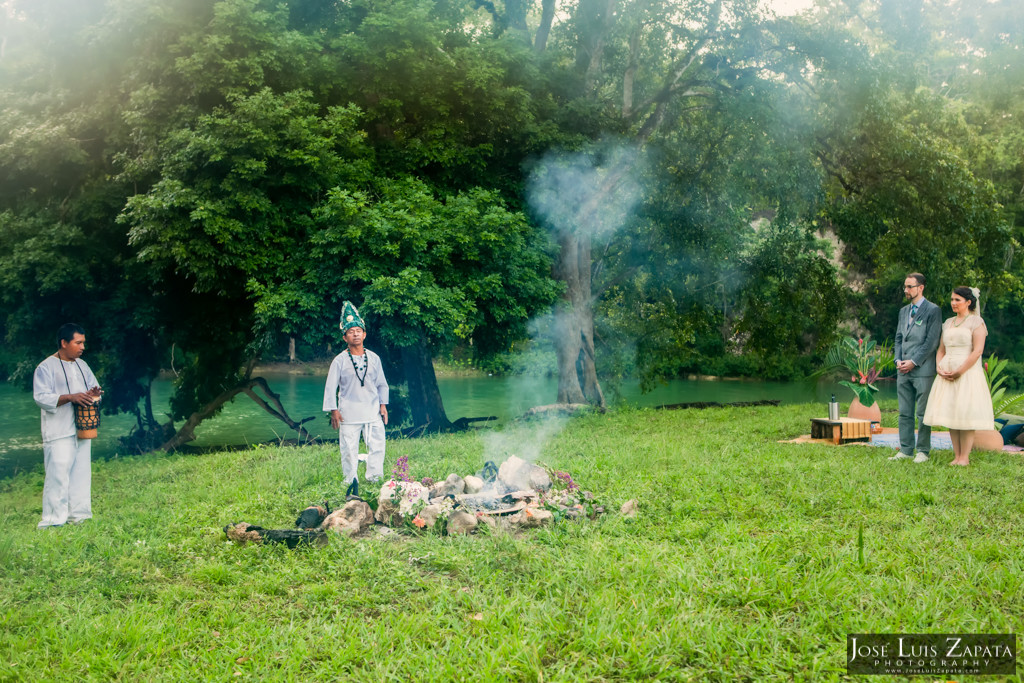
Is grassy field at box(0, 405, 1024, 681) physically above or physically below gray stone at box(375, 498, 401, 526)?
below

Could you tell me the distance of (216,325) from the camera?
48.1 feet

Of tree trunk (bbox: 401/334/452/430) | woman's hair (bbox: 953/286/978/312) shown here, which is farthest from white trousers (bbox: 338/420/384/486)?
tree trunk (bbox: 401/334/452/430)

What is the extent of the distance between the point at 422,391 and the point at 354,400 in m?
7.60

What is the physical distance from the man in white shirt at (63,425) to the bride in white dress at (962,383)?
7.74m

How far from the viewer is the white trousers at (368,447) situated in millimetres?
7137

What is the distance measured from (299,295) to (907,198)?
11501 millimetres

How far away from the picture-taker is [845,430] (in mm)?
9414

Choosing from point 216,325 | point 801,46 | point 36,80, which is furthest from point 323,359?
point 801,46

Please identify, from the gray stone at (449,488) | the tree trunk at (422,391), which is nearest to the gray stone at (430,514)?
the gray stone at (449,488)

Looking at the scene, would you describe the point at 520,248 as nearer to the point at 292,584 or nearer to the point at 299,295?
the point at 299,295

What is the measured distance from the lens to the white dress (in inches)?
279

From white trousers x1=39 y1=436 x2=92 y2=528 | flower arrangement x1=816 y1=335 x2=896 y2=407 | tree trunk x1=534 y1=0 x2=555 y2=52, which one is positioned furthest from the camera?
tree trunk x1=534 y1=0 x2=555 y2=52

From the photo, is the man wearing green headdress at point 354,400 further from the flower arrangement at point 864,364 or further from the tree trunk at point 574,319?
the tree trunk at point 574,319

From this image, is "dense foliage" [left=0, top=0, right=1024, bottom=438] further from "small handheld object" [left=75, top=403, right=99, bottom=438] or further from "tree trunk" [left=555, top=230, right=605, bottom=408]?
"small handheld object" [left=75, top=403, right=99, bottom=438]
